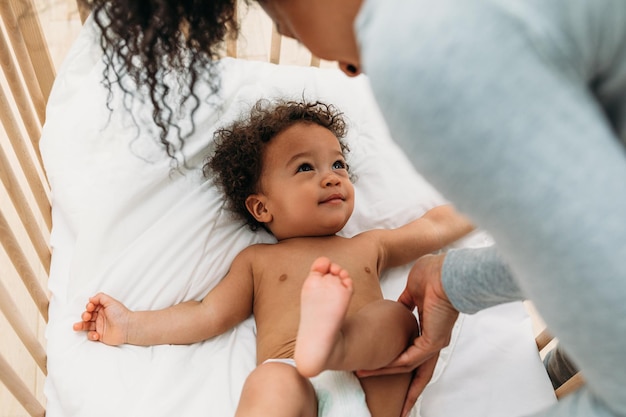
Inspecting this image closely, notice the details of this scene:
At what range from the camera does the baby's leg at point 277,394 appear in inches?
29.0

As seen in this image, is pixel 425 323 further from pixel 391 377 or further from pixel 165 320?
pixel 165 320

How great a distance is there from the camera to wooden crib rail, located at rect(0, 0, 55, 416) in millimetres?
899

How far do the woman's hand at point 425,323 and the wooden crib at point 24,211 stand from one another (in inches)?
10.0

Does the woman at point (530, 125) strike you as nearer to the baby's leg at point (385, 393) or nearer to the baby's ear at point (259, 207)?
the baby's leg at point (385, 393)

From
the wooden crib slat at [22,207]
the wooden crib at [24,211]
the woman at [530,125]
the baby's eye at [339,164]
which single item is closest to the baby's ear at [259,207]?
the baby's eye at [339,164]

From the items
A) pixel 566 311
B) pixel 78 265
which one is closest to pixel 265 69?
pixel 78 265

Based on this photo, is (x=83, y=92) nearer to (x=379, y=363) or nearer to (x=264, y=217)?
(x=264, y=217)

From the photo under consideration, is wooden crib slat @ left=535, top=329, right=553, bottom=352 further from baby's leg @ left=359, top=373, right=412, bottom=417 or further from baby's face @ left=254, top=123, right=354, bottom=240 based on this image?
baby's face @ left=254, top=123, right=354, bottom=240

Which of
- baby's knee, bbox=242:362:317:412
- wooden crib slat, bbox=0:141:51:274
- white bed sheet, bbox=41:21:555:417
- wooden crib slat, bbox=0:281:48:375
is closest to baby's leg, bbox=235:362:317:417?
baby's knee, bbox=242:362:317:412

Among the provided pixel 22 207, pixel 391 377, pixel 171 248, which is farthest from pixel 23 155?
pixel 391 377

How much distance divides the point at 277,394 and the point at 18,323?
1.41 ft

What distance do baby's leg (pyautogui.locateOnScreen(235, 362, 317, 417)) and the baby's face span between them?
320 mm

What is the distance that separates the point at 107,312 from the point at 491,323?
0.67m

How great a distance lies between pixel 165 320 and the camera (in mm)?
965
